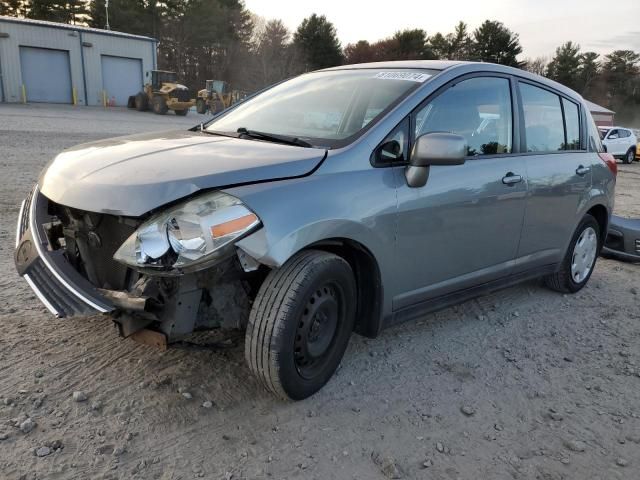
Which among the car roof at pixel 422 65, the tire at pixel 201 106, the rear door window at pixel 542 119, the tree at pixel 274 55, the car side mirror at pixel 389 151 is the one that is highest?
the tree at pixel 274 55

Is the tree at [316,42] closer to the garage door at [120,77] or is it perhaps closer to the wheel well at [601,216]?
the garage door at [120,77]

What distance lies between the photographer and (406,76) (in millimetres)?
3338

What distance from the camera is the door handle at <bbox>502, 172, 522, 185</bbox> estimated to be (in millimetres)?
3573

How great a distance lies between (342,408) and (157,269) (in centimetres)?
121

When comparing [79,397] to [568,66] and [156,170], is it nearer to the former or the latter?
[156,170]

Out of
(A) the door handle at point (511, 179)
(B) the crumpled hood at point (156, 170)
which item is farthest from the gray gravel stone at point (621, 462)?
(B) the crumpled hood at point (156, 170)

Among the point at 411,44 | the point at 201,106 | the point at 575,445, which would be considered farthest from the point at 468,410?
the point at 411,44

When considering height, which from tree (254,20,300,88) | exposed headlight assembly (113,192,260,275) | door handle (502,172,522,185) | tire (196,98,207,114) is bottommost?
tire (196,98,207,114)

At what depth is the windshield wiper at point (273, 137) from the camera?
2.97 metres

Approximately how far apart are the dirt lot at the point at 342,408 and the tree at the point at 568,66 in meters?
71.0

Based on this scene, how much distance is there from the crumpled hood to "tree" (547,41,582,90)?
7188cm

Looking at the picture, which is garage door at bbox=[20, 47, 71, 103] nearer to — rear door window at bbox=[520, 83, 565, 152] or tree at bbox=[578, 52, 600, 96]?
rear door window at bbox=[520, 83, 565, 152]

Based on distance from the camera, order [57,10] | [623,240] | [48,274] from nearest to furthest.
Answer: [48,274], [623,240], [57,10]

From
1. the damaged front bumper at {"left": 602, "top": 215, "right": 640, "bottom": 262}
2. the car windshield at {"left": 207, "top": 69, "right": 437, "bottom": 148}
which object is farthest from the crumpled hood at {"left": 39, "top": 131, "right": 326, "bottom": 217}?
the damaged front bumper at {"left": 602, "top": 215, "right": 640, "bottom": 262}
